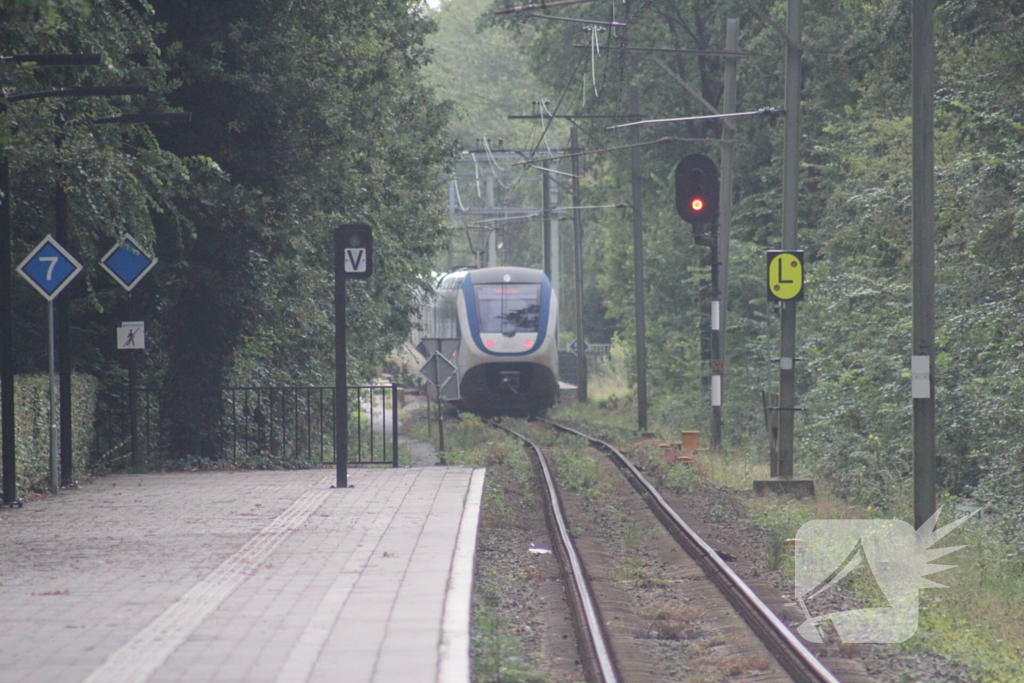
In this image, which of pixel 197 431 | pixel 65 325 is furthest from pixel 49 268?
pixel 197 431

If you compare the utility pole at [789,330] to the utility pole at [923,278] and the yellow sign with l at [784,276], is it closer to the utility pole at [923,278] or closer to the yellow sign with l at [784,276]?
the yellow sign with l at [784,276]

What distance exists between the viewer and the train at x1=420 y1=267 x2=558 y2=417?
3042 centimetres

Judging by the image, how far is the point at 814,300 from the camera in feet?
75.9

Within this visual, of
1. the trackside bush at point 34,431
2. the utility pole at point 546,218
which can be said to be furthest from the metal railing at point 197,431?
the utility pole at point 546,218

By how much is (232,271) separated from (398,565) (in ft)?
34.0

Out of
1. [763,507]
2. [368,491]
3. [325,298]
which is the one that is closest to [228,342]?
[325,298]

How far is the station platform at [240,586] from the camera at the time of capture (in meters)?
6.32

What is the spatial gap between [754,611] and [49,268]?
8.28 m

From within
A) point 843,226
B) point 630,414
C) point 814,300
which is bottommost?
point 630,414

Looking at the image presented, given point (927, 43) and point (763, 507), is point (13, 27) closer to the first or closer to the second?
point (927, 43)

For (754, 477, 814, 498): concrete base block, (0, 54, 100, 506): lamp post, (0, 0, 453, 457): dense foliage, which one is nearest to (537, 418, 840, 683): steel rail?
(754, 477, 814, 498): concrete base block

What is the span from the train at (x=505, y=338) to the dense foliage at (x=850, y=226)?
3.80m

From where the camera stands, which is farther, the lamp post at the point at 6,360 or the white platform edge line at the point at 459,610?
the lamp post at the point at 6,360

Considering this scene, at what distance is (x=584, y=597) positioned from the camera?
9.56 meters
